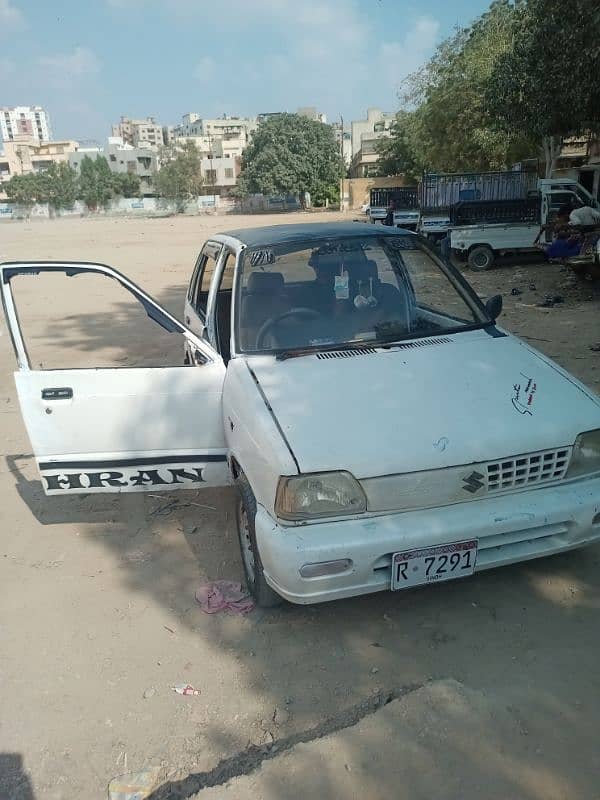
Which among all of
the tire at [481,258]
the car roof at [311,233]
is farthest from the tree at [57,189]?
the car roof at [311,233]

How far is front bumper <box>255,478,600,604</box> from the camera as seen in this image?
237 centimetres

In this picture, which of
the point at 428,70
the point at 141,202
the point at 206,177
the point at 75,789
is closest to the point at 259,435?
the point at 75,789

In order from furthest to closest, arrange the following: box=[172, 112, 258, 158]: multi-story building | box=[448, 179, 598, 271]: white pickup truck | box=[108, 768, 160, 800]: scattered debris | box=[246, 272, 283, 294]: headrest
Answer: box=[172, 112, 258, 158]: multi-story building
box=[448, 179, 598, 271]: white pickup truck
box=[246, 272, 283, 294]: headrest
box=[108, 768, 160, 800]: scattered debris

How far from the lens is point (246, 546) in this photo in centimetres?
302

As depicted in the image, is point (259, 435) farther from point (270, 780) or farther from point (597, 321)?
point (597, 321)

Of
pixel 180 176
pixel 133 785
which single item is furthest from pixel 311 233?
pixel 180 176

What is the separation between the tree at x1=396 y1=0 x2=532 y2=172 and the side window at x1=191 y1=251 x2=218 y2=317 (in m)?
17.3

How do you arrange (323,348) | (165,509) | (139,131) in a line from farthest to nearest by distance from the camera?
(139,131) → (165,509) → (323,348)

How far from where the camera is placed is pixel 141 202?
78438 mm

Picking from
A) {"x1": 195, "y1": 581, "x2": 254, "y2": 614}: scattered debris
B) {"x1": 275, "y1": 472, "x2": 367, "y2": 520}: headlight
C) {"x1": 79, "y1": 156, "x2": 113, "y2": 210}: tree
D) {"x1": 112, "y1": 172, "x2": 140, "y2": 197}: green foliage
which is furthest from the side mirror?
{"x1": 112, "y1": 172, "x2": 140, "y2": 197}: green foliage

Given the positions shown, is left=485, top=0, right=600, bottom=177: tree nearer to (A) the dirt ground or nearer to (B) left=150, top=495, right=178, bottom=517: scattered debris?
(B) left=150, top=495, right=178, bottom=517: scattered debris

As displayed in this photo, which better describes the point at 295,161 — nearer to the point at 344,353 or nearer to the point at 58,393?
the point at 344,353

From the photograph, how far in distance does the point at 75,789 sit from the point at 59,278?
53.9 ft

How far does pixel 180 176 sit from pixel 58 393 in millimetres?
74385
